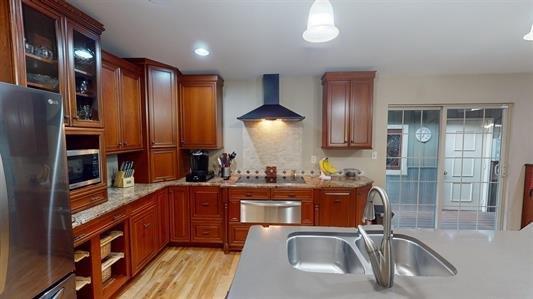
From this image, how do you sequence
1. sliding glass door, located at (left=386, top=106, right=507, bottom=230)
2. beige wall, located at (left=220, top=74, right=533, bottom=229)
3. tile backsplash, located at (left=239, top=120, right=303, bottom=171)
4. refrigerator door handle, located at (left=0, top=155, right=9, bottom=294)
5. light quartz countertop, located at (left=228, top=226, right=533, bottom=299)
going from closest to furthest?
light quartz countertop, located at (left=228, top=226, right=533, bottom=299), refrigerator door handle, located at (left=0, top=155, right=9, bottom=294), beige wall, located at (left=220, top=74, right=533, bottom=229), sliding glass door, located at (left=386, top=106, right=507, bottom=230), tile backsplash, located at (left=239, top=120, right=303, bottom=171)

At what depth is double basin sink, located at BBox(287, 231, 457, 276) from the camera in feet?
4.53

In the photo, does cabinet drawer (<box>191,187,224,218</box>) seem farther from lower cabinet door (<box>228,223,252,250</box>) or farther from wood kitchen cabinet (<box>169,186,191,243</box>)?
lower cabinet door (<box>228,223,252,250</box>)

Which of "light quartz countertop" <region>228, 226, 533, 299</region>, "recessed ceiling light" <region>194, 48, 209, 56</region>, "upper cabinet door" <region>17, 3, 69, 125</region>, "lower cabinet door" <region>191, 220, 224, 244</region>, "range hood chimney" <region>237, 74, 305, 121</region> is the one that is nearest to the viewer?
"light quartz countertop" <region>228, 226, 533, 299</region>

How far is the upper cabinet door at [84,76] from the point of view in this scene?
1.90 m

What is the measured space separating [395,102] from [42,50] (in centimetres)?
389

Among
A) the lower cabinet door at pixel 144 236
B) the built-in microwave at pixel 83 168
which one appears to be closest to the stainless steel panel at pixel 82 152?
the built-in microwave at pixel 83 168

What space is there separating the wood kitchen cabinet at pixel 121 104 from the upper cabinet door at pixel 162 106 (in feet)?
0.46

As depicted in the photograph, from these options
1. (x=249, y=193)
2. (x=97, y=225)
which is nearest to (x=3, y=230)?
(x=97, y=225)

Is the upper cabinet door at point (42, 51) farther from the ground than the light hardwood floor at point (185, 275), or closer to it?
farther from the ground

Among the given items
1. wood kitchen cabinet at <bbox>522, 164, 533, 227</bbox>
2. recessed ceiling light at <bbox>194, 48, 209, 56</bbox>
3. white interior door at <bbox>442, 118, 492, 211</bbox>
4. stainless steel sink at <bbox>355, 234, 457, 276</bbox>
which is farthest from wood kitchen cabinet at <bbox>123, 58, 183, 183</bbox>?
wood kitchen cabinet at <bbox>522, 164, 533, 227</bbox>

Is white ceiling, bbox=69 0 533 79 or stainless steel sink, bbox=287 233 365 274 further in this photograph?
white ceiling, bbox=69 0 533 79

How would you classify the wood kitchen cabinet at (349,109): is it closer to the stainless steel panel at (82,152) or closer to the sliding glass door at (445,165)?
the sliding glass door at (445,165)

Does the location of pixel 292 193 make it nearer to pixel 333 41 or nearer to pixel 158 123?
pixel 333 41

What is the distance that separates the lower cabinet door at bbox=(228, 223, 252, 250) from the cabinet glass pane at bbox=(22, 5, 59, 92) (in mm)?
2271
